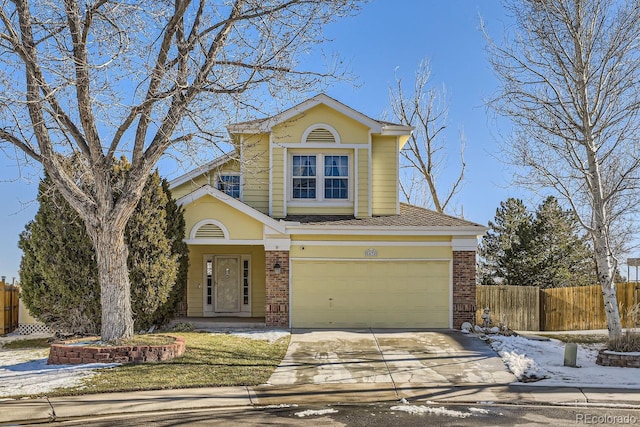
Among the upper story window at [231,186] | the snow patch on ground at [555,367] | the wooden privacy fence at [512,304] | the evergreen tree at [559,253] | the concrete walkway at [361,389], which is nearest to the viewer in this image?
the concrete walkway at [361,389]

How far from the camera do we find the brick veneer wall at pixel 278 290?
17016mm

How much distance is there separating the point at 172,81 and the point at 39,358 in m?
6.34

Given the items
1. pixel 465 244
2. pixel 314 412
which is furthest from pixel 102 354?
pixel 465 244

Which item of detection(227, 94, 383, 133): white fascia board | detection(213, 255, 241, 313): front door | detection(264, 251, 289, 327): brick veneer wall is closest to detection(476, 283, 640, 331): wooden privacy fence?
detection(264, 251, 289, 327): brick veneer wall

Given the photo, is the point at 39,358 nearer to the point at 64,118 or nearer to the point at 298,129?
the point at 64,118

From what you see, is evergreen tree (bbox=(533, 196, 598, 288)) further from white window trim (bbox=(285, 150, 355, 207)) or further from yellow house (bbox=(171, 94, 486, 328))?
white window trim (bbox=(285, 150, 355, 207))

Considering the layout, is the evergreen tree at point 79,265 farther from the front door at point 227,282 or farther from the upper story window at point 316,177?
the upper story window at point 316,177

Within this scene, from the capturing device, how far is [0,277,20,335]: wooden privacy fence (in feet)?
53.1

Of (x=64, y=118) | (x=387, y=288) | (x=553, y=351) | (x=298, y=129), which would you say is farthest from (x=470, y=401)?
(x=298, y=129)

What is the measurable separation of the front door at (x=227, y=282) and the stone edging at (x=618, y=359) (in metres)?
11.4

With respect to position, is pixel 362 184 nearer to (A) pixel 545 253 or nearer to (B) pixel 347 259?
(B) pixel 347 259

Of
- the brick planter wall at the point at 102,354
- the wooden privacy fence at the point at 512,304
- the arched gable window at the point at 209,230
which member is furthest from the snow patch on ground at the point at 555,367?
the arched gable window at the point at 209,230

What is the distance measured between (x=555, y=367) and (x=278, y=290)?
7.89 m

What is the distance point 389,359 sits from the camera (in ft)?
41.9
